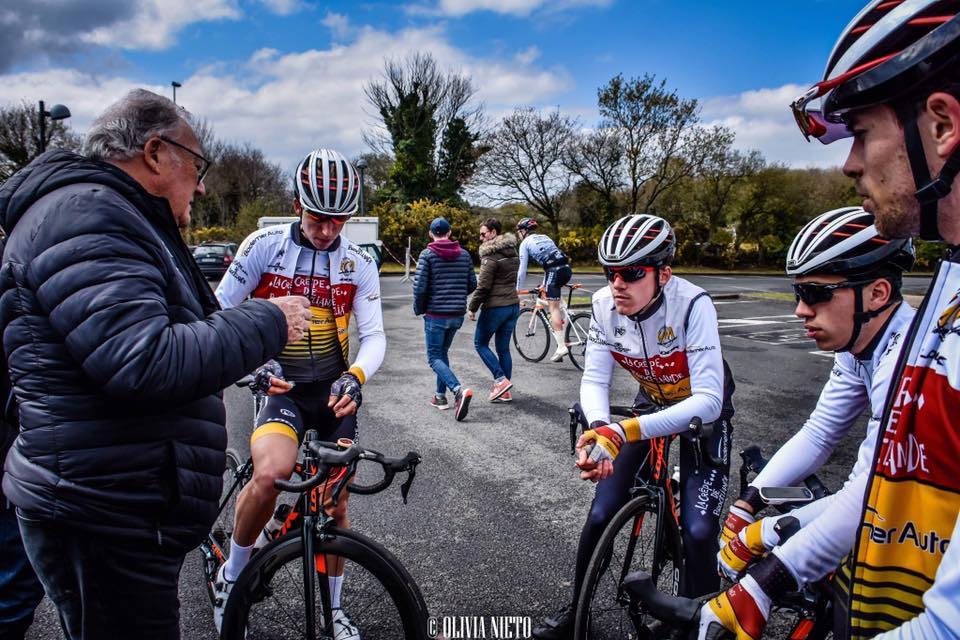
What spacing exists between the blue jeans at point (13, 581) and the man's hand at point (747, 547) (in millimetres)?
2617

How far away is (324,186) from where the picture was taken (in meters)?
2.89

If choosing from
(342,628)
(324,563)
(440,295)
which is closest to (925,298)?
(324,563)

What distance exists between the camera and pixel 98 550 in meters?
1.52

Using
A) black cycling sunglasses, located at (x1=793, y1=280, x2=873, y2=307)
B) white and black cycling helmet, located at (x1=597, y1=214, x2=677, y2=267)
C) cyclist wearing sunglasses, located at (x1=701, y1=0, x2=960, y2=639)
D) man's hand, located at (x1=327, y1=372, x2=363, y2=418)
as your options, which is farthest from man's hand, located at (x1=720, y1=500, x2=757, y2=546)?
man's hand, located at (x1=327, y1=372, x2=363, y2=418)

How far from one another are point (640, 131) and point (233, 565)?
3685 cm

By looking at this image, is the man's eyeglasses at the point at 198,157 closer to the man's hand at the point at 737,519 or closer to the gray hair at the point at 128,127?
the gray hair at the point at 128,127

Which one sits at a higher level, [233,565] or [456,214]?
[456,214]

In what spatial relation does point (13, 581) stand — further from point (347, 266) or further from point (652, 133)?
point (652, 133)

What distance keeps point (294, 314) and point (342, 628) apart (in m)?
1.55

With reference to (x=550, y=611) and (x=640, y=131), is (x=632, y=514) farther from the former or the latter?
A: (x=640, y=131)

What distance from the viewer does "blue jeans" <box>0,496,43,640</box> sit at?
2.17 meters

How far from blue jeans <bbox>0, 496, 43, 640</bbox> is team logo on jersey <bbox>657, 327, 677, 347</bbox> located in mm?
2870

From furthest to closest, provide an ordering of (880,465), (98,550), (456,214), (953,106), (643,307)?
(456,214) → (643,307) → (98,550) → (880,465) → (953,106)

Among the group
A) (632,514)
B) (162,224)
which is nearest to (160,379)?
(162,224)
